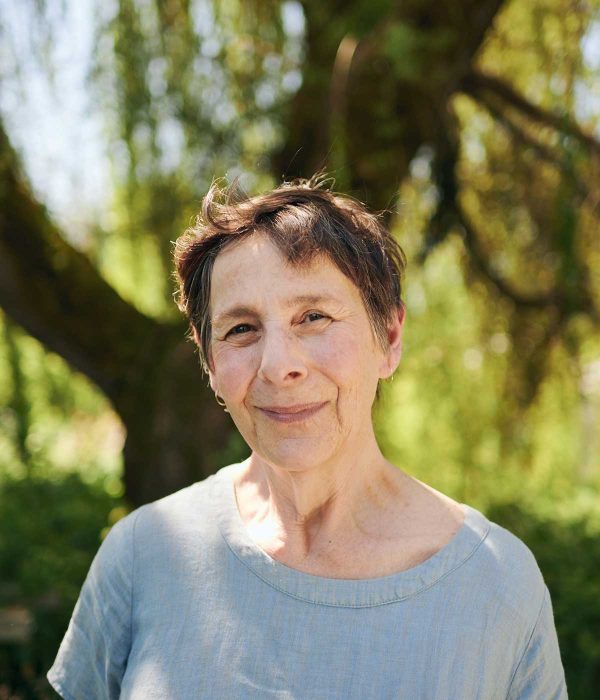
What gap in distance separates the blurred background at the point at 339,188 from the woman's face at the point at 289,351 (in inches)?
41.7

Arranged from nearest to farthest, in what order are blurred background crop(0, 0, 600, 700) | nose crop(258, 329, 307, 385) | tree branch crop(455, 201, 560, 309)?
nose crop(258, 329, 307, 385), blurred background crop(0, 0, 600, 700), tree branch crop(455, 201, 560, 309)

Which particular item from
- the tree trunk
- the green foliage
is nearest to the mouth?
the tree trunk

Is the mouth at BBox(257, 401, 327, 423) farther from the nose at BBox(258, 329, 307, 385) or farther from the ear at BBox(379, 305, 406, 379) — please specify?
the ear at BBox(379, 305, 406, 379)

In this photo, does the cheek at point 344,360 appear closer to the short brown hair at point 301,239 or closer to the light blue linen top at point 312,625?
the short brown hair at point 301,239

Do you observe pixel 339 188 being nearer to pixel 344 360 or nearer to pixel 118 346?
pixel 118 346

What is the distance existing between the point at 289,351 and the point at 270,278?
113mm

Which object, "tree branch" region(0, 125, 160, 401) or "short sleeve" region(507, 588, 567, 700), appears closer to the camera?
"short sleeve" region(507, 588, 567, 700)

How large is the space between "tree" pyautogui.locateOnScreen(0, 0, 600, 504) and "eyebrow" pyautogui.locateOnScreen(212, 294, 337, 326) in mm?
1502

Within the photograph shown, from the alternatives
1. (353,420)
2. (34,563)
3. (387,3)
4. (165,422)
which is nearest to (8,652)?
(34,563)

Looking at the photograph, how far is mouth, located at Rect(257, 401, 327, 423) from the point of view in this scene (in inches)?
52.9

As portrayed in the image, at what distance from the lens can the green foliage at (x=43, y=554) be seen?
3066 millimetres

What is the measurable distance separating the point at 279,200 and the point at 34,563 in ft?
8.76

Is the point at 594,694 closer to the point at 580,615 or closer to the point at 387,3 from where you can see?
the point at 580,615

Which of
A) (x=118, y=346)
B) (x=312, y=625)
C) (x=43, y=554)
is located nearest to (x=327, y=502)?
(x=312, y=625)
